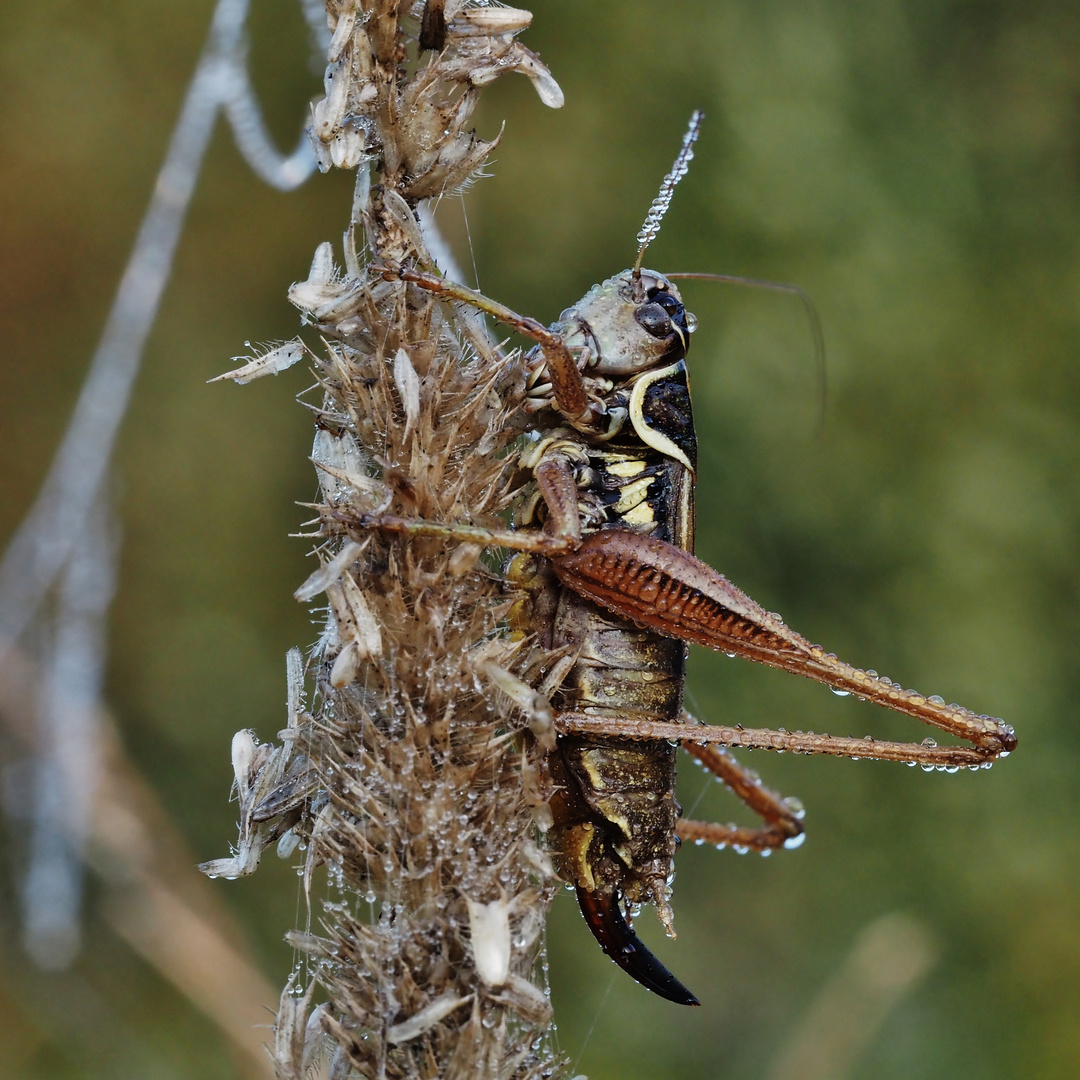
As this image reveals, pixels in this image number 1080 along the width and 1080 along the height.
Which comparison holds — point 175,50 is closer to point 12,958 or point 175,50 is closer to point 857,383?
point 857,383

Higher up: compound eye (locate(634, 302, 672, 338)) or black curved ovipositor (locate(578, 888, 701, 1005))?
compound eye (locate(634, 302, 672, 338))

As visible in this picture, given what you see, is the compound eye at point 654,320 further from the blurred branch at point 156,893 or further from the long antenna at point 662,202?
the blurred branch at point 156,893

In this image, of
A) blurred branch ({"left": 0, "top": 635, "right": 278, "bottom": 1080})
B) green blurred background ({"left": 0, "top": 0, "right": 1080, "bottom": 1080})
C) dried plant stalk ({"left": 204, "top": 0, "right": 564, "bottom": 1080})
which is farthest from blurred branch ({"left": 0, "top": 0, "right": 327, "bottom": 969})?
dried plant stalk ({"left": 204, "top": 0, "right": 564, "bottom": 1080})

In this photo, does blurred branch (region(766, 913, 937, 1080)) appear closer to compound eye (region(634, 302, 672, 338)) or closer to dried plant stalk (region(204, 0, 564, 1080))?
dried plant stalk (region(204, 0, 564, 1080))

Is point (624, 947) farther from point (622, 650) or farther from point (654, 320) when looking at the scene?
point (654, 320)

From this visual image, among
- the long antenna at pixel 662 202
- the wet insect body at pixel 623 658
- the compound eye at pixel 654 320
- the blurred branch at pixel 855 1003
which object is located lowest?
the blurred branch at pixel 855 1003

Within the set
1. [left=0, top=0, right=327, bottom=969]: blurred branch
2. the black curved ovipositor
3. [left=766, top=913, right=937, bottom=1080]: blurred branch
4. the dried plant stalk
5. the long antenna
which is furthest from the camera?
[left=0, top=0, right=327, bottom=969]: blurred branch

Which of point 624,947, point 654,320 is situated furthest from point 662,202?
point 624,947

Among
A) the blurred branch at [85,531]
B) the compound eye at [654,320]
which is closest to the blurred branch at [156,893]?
the blurred branch at [85,531]
